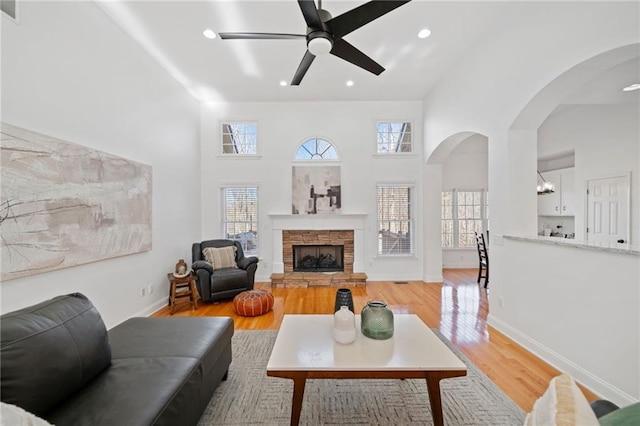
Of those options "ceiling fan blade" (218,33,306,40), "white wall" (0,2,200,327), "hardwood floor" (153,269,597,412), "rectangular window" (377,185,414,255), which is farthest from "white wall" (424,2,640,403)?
"white wall" (0,2,200,327)

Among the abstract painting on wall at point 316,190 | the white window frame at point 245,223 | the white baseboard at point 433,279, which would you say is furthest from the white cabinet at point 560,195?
the white window frame at point 245,223

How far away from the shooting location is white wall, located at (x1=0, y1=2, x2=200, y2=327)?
2.18 m

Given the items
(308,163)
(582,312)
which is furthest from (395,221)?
(582,312)

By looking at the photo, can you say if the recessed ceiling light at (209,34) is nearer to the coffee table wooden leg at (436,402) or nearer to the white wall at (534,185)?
the white wall at (534,185)

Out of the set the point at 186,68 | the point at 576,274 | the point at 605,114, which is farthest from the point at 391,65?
the point at 605,114

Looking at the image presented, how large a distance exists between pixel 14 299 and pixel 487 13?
17.5ft

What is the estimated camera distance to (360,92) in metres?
5.06

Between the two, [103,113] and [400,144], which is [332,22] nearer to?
Result: [103,113]

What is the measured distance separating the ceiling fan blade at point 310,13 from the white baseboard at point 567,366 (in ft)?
11.5

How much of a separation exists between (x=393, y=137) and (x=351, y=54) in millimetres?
3297

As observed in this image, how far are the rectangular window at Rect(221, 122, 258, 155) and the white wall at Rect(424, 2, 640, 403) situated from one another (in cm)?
388

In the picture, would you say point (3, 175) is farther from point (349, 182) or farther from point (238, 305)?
point (349, 182)

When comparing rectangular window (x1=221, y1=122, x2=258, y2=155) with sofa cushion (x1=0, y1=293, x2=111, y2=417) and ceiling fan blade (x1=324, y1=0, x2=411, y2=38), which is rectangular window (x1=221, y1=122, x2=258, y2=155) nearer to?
ceiling fan blade (x1=324, y1=0, x2=411, y2=38)

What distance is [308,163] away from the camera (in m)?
5.50
